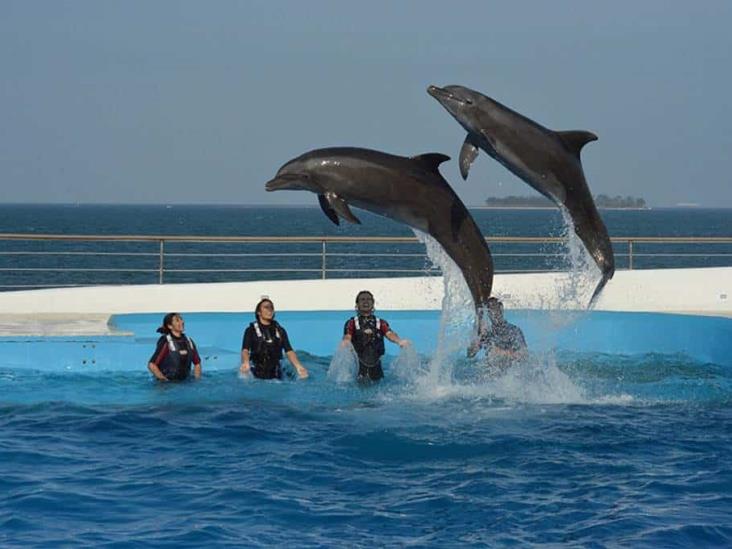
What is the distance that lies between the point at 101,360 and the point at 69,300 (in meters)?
3.63

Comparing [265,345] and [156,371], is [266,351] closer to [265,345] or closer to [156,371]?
[265,345]

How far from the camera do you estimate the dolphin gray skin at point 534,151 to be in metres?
8.53

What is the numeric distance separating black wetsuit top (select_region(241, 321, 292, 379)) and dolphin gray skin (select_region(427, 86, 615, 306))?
325 centimetres

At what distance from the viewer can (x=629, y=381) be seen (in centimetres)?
1140

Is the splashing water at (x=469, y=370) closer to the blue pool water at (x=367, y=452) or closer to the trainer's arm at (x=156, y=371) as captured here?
the blue pool water at (x=367, y=452)

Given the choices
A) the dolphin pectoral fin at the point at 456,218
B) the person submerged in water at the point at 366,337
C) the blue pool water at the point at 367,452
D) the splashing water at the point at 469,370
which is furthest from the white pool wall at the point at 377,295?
the dolphin pectoral fin at the point at 456,218

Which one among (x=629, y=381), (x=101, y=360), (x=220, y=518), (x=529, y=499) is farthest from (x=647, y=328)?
(x=220, y=518)

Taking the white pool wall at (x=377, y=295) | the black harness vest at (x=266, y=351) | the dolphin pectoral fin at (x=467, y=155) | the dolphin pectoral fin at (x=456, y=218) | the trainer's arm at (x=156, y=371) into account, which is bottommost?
the trainer's arm at (x=156, y=371)

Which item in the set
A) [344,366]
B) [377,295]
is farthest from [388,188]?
[377,295]

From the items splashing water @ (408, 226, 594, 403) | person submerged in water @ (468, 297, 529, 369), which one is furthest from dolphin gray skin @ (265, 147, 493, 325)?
person submerged in water @ (468, 297, 529, 369)

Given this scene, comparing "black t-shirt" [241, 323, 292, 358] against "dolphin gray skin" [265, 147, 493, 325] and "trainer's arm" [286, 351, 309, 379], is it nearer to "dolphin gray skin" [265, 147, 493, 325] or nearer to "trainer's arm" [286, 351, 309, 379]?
"trainer's arm" [286, 351, 309, 379]

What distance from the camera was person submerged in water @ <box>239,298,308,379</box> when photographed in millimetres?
10984

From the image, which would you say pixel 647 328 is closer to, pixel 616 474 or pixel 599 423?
pixel 599 423

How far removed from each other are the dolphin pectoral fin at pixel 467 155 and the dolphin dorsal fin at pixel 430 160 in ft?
2.64
